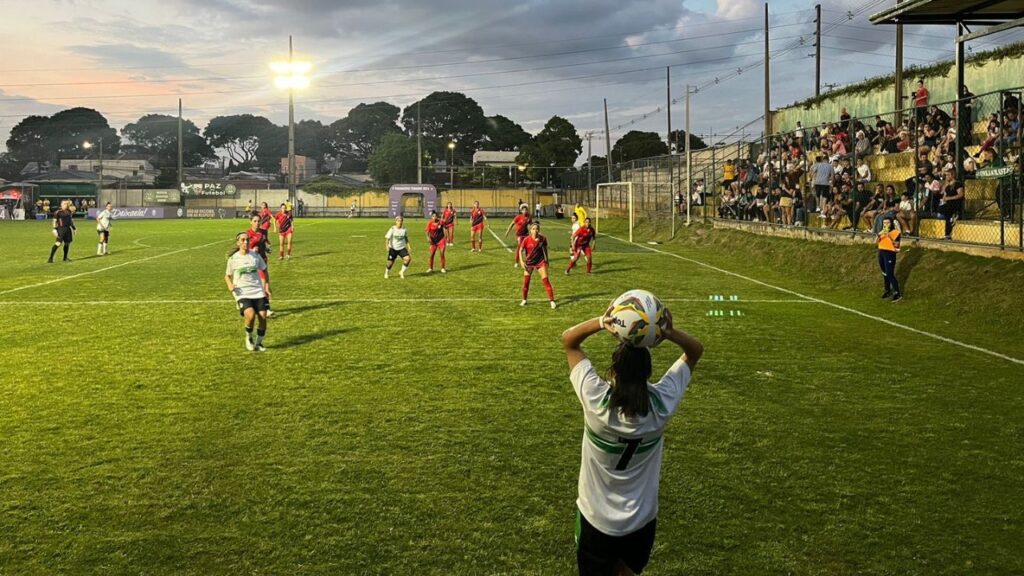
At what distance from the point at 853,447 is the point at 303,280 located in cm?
1713

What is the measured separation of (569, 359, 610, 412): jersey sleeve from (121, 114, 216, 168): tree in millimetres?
163445

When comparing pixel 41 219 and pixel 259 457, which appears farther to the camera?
pixel 41 219

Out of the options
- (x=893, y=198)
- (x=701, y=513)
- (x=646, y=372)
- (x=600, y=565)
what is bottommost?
(x=701, y=513)

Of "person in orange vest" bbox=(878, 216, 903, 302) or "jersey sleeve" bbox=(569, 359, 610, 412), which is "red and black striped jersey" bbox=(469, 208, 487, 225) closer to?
"person in orange vest" bbox=(878, 216, 903, 302)

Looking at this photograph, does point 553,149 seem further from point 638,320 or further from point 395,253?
point 638,320

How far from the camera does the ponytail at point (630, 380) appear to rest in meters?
3.49

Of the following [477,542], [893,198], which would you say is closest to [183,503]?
[477,542]

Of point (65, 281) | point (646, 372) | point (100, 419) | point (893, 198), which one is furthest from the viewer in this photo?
point (65, 281)

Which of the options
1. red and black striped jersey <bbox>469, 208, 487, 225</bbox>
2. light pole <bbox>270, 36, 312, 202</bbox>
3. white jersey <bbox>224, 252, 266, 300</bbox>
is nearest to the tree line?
light pole <bbox>270, 36, 312, 202</bbox>

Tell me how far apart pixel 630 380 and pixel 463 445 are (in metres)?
4.29

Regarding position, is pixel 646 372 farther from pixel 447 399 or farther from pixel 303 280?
pixel 303 280

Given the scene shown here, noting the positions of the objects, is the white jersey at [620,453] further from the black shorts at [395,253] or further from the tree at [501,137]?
the tree at [501,137]

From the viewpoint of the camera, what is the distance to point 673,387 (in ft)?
12.5

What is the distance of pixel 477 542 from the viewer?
543cm
